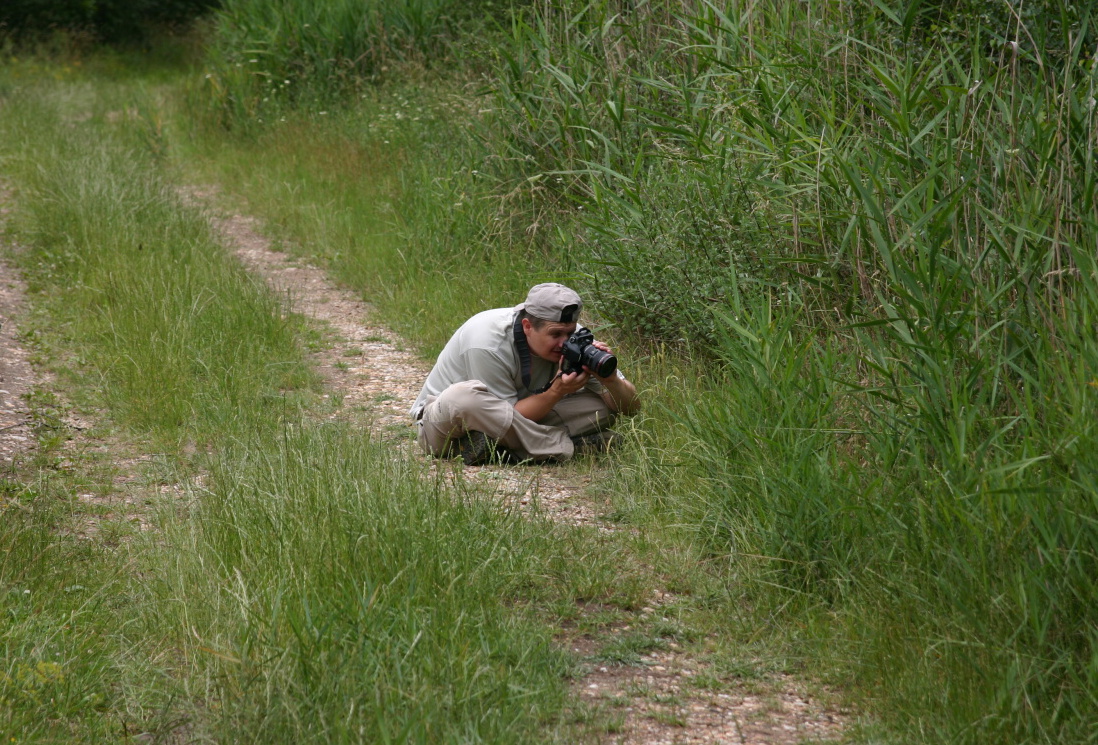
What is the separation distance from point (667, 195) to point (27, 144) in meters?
7.35

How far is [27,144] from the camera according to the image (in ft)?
34.0

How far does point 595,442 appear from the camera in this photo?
196 inches

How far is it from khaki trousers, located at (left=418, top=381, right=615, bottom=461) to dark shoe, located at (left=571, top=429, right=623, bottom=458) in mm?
30

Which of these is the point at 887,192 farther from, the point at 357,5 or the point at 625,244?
the point at 357,5

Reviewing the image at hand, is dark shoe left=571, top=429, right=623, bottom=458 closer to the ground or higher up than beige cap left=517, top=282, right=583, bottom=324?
closer to the ground

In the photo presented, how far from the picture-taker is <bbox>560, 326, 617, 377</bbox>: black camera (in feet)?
15.1

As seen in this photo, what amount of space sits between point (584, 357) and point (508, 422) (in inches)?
16.8

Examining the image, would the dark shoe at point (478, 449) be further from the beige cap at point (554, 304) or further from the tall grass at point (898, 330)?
the tall grass at point (898, 330)

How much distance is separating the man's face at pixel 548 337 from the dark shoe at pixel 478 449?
0.44 metres

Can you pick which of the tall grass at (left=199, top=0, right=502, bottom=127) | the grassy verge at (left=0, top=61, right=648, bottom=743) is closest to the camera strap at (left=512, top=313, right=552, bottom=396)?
the grassy verge at (left=0, top=61, right=648, bottom=743)

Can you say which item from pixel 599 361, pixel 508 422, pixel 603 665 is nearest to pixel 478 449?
pixel 508 422

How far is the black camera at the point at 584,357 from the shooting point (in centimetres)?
461

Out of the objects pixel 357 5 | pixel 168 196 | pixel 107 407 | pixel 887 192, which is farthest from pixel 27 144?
pixel 887 192

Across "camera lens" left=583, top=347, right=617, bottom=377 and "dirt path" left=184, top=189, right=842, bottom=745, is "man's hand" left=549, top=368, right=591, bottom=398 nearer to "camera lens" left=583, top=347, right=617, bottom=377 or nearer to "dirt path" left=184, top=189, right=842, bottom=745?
"camera lens" left=583, top=347, right=617, bottom=377
